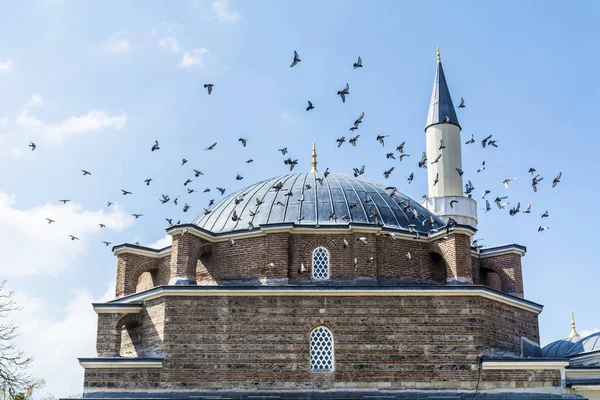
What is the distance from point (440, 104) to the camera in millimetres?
26172

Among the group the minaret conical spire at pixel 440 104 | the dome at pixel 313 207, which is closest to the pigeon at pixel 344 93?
the dome at pixel 313 207

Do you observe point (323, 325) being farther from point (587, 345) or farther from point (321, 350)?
point (587, 345)

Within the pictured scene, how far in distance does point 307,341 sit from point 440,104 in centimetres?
1377

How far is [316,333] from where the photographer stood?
1456 centimetres

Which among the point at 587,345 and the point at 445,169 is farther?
the point at 445,169

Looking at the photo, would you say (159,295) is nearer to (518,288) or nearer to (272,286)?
(272,286)

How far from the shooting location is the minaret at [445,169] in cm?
2450

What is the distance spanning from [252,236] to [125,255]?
10.1 feet

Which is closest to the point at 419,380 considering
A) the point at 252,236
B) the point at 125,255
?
the point at 252,236

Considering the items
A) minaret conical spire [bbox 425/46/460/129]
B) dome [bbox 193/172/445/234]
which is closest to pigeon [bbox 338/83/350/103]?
dome [bbox 193/172/445/234]

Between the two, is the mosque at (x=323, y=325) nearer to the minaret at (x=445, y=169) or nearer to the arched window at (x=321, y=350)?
the arched window at (x=321, y=350)

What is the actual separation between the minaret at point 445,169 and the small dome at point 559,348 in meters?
5.83

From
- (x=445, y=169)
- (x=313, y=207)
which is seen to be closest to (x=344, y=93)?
(x=313, y=207)

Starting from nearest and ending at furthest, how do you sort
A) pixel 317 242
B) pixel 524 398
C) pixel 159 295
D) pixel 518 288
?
pixel 524 398 → pixel 159 295 → pixel 317 242 → pixel 518 288
